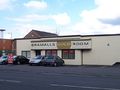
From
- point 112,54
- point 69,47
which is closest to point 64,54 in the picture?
point 69,47

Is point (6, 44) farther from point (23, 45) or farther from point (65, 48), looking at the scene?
point (65, 48)

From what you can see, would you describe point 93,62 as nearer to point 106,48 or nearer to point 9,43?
point 106,48

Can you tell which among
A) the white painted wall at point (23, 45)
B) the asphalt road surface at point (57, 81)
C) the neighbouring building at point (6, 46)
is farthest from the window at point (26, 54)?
the asphalt road surface at point (57, 81)

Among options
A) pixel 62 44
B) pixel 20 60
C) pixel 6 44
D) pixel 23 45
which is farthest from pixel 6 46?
pixel 62 44

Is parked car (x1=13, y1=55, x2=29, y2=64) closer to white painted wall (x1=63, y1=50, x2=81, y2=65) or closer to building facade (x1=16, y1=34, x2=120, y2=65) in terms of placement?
building facade (x1=16, y1=34, x2=120, y2=65)


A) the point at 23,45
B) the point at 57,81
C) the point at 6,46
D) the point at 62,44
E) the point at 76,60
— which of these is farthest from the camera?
the point at 6,46

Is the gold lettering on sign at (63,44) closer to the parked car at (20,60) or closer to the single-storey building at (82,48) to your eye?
the single-storey building at (82,48)

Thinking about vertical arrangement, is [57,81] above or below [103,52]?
below

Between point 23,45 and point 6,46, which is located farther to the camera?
point 6,46

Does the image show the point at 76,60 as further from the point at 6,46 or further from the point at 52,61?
the point at 6,46

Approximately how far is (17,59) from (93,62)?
12.3 m

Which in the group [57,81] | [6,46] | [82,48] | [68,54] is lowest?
[57,81]

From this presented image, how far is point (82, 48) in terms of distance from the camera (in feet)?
167

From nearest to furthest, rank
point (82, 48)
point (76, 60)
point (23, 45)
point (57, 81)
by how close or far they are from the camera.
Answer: point (57, 81) → point (82, 48) → point (76, 60) → point (23, 45)
